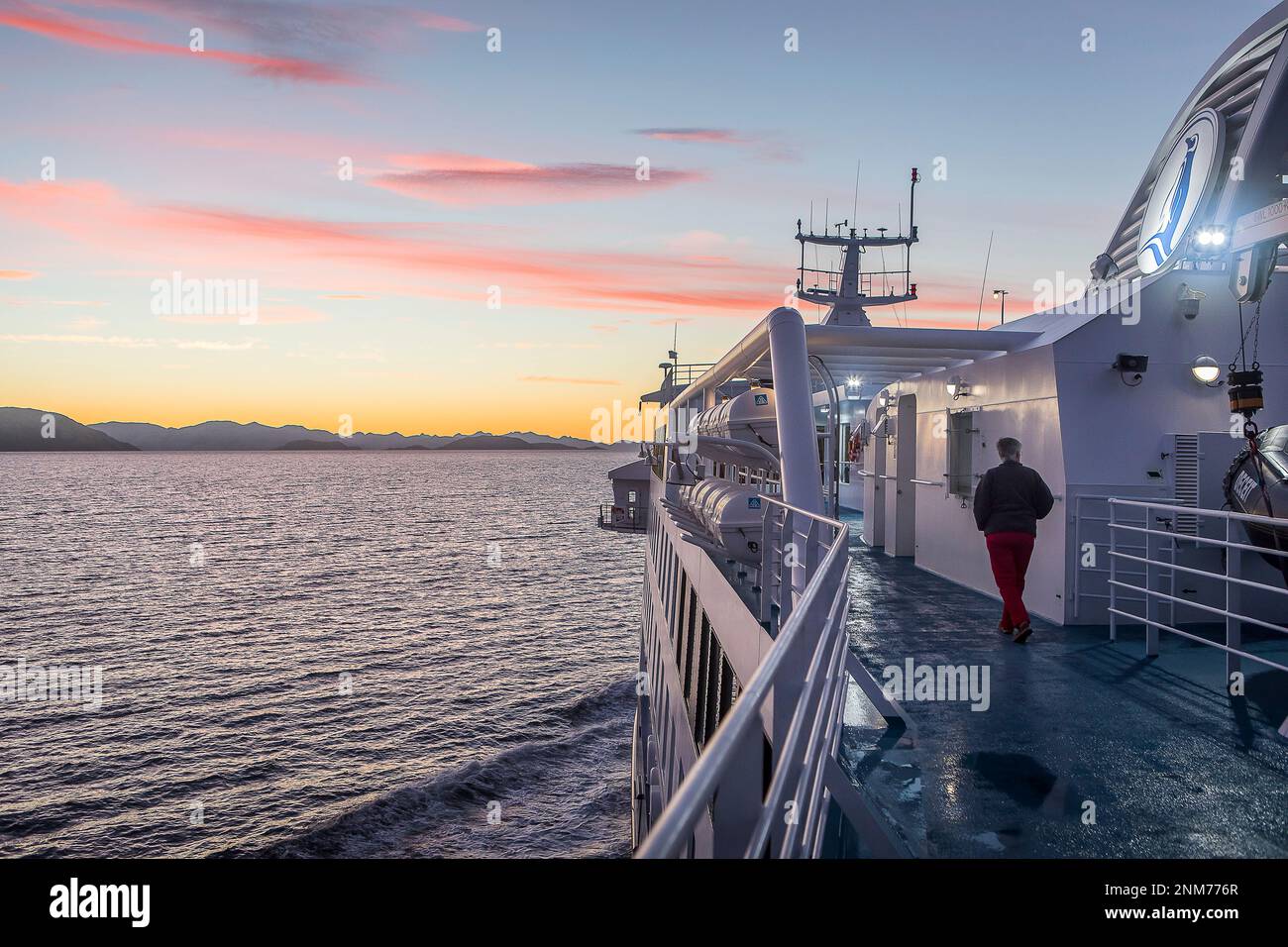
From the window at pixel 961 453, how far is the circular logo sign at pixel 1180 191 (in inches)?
118

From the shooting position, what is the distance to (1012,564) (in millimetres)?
8383

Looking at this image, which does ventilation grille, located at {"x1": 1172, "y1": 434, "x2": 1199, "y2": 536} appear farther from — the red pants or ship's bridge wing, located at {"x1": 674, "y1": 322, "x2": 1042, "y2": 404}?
the red pants

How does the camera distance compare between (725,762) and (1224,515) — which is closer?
(725,762)

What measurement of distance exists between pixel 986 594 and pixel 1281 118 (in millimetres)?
5921

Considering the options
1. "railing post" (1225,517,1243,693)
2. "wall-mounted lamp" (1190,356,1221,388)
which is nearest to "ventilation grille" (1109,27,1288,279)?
"wall-mounted lamp" (1190,356,1221,388)

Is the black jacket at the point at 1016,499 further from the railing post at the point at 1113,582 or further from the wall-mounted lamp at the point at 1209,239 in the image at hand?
the wall-mounted lamp at the point at 1209,239

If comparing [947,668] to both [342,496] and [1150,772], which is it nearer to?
[1150,772]

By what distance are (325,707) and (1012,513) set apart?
19450 millimetres

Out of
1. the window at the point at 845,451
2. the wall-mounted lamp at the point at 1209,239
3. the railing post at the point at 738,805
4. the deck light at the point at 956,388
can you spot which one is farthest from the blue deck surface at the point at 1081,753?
the window at the point at 845,451

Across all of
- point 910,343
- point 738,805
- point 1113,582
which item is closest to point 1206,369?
point 1113,582

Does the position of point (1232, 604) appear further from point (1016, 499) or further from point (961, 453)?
point (961, 453)

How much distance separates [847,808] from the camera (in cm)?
417

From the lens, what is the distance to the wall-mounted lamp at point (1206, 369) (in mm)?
9516
